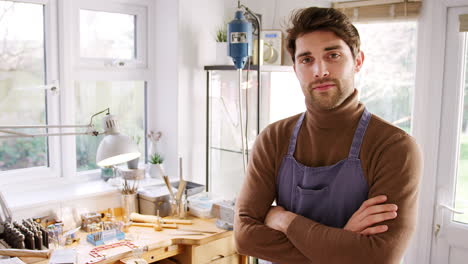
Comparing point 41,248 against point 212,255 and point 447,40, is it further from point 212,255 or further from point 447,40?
point 447,40

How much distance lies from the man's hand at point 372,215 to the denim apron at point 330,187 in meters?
0.07

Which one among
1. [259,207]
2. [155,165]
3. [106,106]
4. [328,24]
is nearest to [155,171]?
[155,165]

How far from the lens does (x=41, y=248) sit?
7.30 feet

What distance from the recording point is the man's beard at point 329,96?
1617mm

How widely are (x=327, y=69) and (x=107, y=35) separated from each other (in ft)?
6.13

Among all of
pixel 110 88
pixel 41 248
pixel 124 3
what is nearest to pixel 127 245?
pixel 41 248

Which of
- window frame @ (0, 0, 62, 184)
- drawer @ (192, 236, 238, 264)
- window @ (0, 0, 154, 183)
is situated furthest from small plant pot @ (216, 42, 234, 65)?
drawer @ (192, 236, 238, 264)

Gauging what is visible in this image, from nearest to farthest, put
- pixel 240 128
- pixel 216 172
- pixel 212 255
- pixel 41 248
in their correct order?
pixel 41 248, pixel 212 255, pixel 240 128, pixel 216 172

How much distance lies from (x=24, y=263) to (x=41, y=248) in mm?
222

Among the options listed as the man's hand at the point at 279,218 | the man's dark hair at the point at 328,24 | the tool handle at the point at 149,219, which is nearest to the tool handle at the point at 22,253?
the tool handle at the point at 149,219

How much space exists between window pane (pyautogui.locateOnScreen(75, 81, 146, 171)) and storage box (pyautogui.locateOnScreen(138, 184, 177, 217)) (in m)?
0.40

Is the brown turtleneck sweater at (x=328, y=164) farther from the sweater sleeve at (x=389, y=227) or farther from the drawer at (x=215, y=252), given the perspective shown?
the drawer at (x=215, y=252)

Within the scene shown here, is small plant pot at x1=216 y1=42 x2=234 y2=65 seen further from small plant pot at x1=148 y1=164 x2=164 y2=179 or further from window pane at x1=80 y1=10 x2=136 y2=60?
small plant pot at x1=148 y1=164 x2=164 y2=179

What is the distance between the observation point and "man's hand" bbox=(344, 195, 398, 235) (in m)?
1.50
